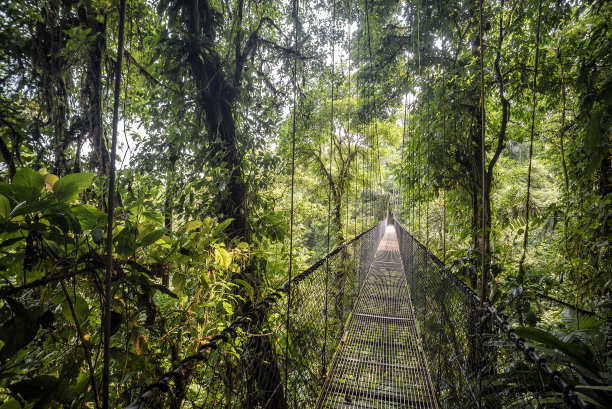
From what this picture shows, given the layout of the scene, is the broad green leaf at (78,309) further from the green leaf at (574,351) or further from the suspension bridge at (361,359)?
the green leaf at (574,351)

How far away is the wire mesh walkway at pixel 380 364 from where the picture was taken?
1415 millimetres

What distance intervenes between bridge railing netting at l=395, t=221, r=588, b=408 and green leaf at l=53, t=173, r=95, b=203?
3.23ft

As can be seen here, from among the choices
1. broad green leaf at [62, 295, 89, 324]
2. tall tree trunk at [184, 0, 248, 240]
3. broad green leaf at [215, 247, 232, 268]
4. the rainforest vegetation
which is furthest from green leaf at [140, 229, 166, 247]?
tall tree trunk at [184, 0, 248, 240]

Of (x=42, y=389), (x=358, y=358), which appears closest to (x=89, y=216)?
(x=42, y=389)

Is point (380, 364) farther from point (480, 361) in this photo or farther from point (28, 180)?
point (28, 180)

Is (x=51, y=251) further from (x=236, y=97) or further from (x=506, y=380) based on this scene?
(x=236, y=97)

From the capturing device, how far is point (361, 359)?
1.79 m

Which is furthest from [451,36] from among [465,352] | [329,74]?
[465,352]

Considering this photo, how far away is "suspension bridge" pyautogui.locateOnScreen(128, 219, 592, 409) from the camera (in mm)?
711

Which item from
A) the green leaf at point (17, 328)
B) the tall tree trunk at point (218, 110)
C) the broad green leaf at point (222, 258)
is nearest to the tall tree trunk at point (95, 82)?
the tall tree trunk at point (218, 110)

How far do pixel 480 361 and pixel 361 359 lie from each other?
3.27 feet

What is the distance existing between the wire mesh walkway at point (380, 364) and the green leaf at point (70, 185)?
1.45 metres

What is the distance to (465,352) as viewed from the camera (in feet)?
3.72

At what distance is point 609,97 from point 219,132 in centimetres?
208
